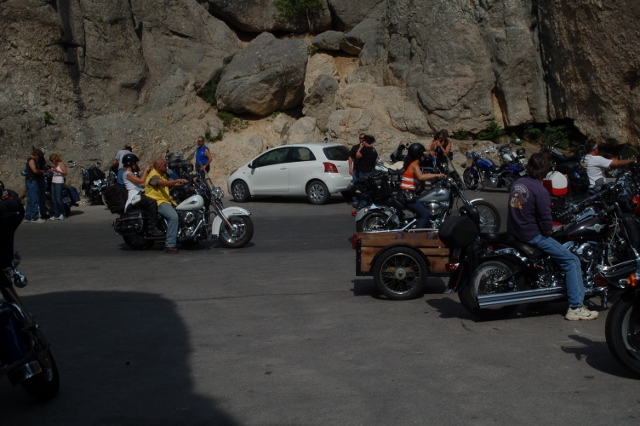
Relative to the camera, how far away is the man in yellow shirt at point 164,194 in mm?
11648

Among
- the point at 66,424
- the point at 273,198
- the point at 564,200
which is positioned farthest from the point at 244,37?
the point at 66,424

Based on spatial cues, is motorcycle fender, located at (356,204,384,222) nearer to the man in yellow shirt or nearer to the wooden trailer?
the man in yellow shirt

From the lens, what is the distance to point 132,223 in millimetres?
11781

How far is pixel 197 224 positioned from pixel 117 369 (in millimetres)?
6228

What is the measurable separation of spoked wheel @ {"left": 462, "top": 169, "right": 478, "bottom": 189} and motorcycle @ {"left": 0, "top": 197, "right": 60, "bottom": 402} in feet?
56.6

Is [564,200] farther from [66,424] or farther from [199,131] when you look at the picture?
[199,131]

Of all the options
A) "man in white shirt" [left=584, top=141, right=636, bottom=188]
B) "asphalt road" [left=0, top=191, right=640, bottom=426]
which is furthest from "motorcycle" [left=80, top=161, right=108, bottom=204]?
"man in white shirt" [left=584, top=141, right=636, bottom=188]

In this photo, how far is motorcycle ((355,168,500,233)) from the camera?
10383 mm

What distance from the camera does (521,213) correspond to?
674cm

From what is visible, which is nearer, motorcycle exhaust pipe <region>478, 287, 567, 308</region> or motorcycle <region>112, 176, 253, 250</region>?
motorcycle exhaust pipe <region>478, 287, 567, 308</region>

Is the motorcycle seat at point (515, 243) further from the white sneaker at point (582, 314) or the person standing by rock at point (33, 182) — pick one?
the person standing by rock at point (33, 182)

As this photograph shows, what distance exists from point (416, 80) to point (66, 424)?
73.9 ft

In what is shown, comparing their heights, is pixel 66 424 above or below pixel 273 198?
below

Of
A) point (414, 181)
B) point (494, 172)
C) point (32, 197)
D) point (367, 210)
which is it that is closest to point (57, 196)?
point (32, 197)
